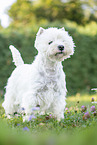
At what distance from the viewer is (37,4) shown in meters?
25.9

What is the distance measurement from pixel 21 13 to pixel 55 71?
73.8 ft

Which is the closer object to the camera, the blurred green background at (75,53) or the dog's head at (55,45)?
the dog's head at (55,45)

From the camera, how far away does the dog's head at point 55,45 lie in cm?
434

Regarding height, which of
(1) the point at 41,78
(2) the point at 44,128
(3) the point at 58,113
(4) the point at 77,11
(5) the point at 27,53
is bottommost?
(2) the point at 44,128

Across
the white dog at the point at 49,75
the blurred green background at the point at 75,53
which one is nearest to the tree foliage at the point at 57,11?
the blurred green background at the point at 75,53

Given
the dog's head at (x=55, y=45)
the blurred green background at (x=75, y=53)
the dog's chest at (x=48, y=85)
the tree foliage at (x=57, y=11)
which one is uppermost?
the tree foliage at (x=57, y=11)

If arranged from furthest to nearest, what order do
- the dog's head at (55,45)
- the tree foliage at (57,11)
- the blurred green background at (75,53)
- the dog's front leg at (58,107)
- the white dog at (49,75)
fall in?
the tree foliage at (57,11), the blurred green background at (75,53), the dog's front leg at (58,107), the white dog at (49,75), the dog's head at (55,45)

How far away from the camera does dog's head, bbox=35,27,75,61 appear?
14.2ft

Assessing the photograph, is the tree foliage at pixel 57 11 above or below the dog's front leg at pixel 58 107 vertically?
above

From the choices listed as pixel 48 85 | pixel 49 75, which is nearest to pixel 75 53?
pixel 49 75

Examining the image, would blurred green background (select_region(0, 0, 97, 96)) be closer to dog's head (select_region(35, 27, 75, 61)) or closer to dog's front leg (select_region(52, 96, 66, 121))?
dog's front leg (select_region(52, 96, 66, 121))

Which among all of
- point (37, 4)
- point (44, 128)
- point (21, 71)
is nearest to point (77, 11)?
point (37, 4)

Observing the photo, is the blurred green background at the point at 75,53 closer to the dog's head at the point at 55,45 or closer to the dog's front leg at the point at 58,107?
the dog's front leg at the point at 58,107

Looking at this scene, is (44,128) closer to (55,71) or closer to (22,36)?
(55,71)
